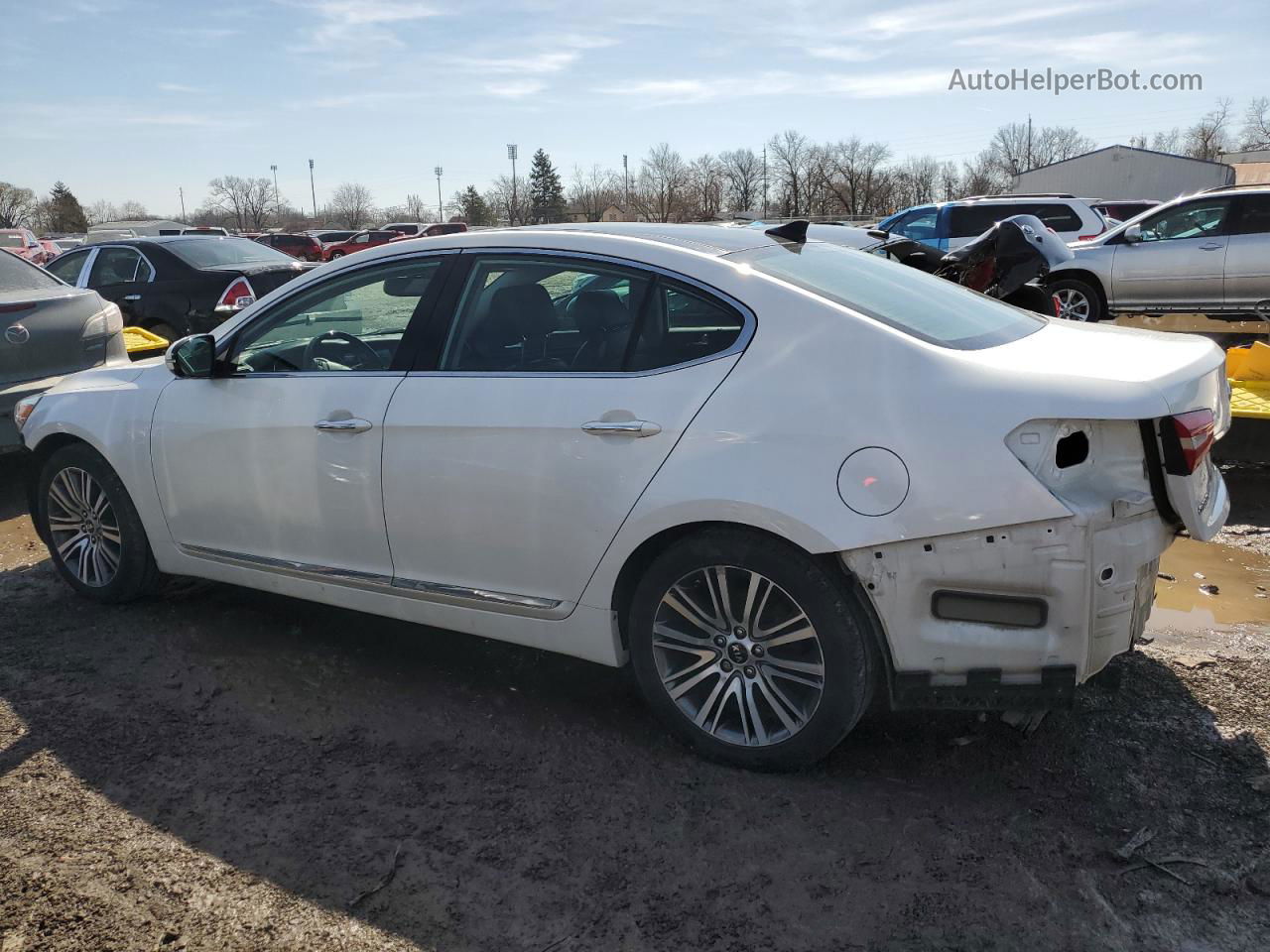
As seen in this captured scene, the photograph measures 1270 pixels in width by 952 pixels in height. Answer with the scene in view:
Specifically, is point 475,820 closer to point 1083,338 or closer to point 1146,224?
point 1083,338

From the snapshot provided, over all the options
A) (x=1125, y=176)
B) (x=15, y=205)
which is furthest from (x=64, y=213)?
(x=1125, y=176)

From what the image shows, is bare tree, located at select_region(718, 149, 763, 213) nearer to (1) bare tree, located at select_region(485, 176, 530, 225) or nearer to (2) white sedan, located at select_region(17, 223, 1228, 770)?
(1) bare tree, located at select_region(485, 176, 530, 225)

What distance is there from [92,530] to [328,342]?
159cm

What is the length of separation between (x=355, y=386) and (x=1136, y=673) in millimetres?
3078

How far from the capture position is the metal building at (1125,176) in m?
61.2

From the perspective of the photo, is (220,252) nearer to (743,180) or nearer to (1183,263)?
(1183,263)

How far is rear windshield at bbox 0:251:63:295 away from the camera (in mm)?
7090

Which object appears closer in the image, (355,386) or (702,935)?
(702,935)

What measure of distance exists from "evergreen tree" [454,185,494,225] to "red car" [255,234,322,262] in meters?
40.7

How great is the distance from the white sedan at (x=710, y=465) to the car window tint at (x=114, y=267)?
27.5 ft

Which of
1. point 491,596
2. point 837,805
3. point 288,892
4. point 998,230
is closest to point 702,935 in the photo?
point 837,805

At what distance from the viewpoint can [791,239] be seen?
401 centimetres

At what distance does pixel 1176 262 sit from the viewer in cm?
1346

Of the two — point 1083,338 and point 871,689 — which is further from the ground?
point 1083,338
